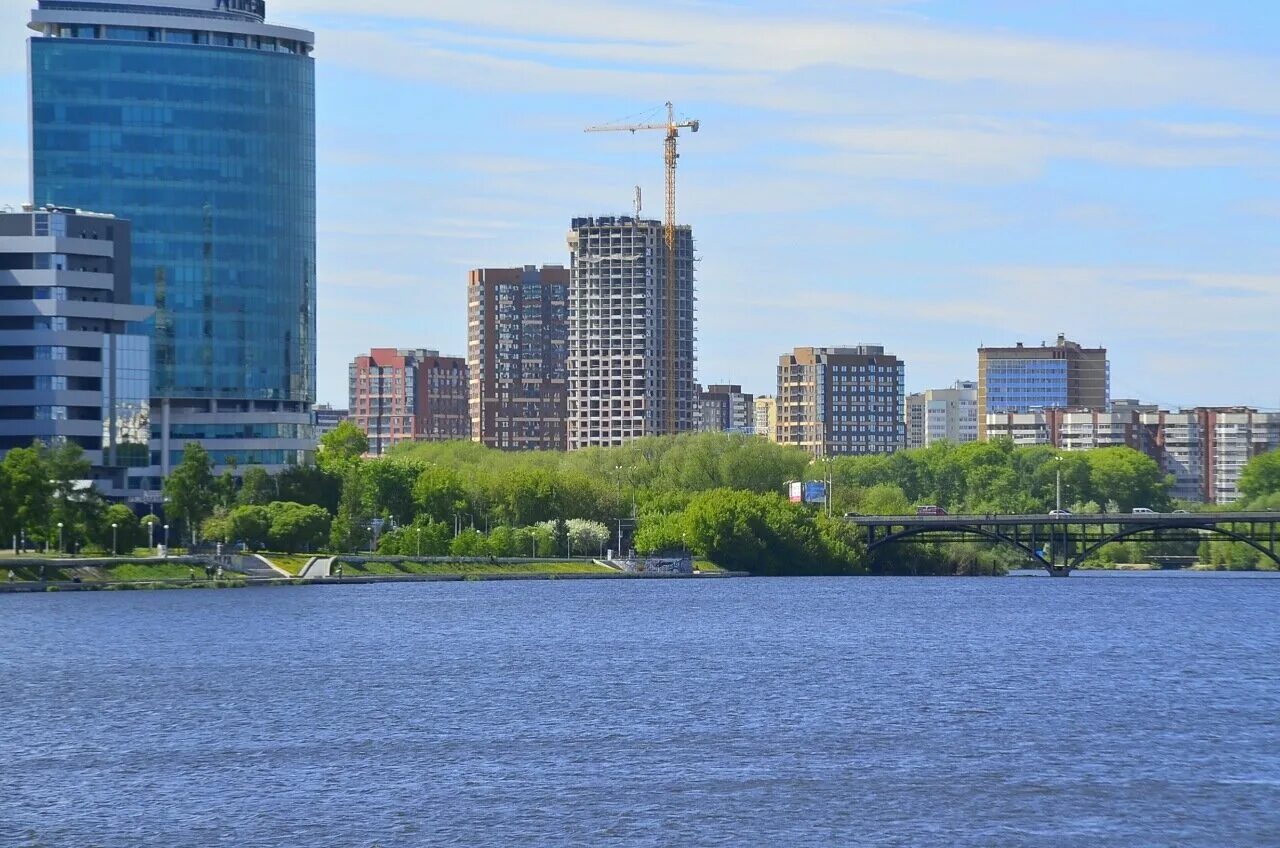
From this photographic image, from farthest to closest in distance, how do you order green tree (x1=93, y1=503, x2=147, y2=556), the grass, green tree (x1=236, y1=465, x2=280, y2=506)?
green tree (x1=236, y1=465, x2=280, y2=506)
the grass
green tree (x1=93, y1=503, x2=147, y2=556)

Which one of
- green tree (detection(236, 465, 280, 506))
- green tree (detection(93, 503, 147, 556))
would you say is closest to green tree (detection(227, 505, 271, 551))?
green tree (detection(93, 503, 147, 556))

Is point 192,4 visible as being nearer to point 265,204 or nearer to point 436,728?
point 265,204

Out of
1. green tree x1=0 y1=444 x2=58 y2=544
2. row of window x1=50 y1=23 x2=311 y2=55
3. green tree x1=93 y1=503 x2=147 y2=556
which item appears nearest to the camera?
green tree x1=0 y1=444 x2=58 y2=544

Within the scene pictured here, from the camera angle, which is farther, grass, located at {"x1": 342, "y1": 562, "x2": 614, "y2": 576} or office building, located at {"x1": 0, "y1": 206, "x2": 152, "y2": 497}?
office building, located at {"x1": 0, "y1": 206, "x2": 152, "y2": 497}

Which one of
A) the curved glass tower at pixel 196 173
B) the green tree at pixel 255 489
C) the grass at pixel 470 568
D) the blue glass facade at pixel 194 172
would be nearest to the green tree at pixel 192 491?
the green tree at pixel 255 489

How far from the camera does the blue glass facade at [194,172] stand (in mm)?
185000

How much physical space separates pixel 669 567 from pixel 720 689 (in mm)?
105020

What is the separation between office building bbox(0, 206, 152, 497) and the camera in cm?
16762

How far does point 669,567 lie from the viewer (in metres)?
192

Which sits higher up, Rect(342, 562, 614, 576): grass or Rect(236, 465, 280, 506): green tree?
Rect(236, 465, 280, 506): green tree

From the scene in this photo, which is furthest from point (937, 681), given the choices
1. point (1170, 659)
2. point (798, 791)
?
point (798, 791)

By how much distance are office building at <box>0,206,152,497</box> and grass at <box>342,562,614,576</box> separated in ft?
70.5

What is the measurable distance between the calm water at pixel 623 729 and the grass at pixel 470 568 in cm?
3243

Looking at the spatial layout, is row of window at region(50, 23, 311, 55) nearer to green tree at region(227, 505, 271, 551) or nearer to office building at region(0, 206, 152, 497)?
office building at region(0, 206, 152, 497)
